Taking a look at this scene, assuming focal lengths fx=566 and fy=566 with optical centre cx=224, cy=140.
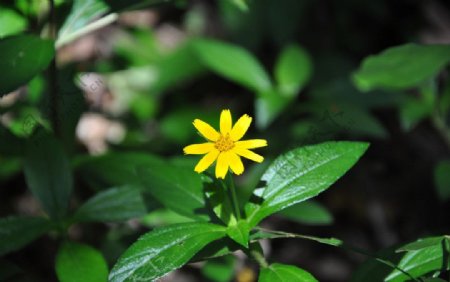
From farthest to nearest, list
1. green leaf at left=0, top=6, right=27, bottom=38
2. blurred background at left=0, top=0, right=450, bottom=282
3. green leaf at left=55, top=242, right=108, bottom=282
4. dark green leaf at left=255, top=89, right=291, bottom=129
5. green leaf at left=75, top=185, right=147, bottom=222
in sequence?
1. dark green leaf at left=255, top=89, right=291, bottom=129
2. blurred background at left=0, top=0, right=450, bottom=282
3. green leaf at left=0, top=6, right=27, bottom=38
4. green leaf at left=75, top=185, right=147, bottom=222
5. green leaf at left=55, top=242, right=108, bottom=282

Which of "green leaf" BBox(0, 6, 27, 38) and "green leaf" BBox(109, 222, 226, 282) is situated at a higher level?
"green leaf" BBox(0, 6, 27, 38)

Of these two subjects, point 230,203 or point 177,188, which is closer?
point 230,203

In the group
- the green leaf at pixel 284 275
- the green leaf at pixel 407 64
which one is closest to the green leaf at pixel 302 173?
the green leaf at pixel 284 275

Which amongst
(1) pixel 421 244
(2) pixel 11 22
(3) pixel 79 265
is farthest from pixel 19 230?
(1) pixel 421 244

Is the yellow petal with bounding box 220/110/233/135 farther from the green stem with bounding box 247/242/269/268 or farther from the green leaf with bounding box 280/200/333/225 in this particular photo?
the green leaf with bounding box 280/200/333/225

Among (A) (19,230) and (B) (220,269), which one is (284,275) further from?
(A) (19,230)

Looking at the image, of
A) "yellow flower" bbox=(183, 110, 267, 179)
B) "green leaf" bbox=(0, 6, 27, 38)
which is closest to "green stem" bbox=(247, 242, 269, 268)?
"yellow flower" bbox=(183, 110, 267, 179)
